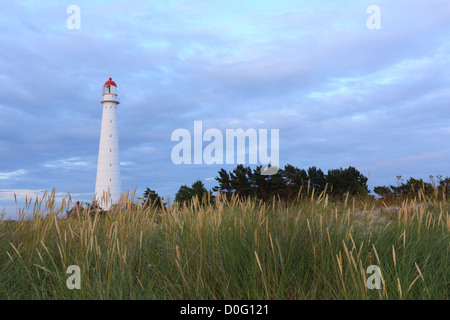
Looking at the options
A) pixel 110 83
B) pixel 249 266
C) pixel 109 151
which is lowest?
pixel 249 266

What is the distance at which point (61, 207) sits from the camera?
4680mm

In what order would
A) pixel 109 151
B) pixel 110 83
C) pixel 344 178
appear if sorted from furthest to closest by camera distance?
pixel 110 83, pixel 109 151, pixel 344 178

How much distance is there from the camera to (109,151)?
35.5 m

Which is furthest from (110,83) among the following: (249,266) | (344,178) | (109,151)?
(249,266)

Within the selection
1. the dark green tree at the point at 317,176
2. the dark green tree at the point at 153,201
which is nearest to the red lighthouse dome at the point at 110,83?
the dark green tree at the point at 153,201

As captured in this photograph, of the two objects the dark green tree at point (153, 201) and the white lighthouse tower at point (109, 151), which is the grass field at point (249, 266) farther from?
the white lighthouse tower at point (109, 151)

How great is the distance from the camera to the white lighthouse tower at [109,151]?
3500 centimetres

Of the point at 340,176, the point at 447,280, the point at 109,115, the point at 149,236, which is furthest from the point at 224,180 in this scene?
the point at 109,115

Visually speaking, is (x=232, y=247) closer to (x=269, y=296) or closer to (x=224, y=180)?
(x=269, y=296)

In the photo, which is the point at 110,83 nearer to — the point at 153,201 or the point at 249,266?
the point at 153,201

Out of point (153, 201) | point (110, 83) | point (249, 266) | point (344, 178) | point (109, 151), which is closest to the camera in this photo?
point (249, 266)

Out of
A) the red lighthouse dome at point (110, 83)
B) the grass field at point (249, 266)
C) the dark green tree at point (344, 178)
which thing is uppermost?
the red lighthouse dome at point (110, 83)

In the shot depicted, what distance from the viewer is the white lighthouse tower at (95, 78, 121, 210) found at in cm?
3500

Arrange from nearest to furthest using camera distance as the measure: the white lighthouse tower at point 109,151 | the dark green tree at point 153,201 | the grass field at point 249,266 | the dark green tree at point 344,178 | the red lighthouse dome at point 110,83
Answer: the grass field at point 249,266
the dark green tree at point 153,201
the dark green tree at point 344,178
the white lighthouse tower at point 109,151
the red lighthouse dome at point 110,83
